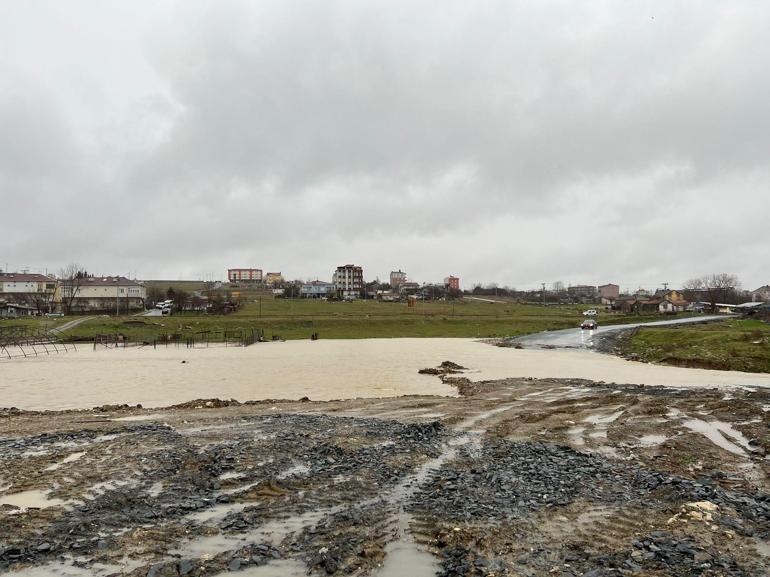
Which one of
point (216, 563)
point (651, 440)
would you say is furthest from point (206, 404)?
point (651, 440)

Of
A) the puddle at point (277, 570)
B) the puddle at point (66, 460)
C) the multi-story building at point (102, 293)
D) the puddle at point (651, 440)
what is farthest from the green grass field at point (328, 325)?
the puddle at point (277, 570)

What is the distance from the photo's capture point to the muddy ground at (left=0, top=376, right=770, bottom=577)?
7371mm

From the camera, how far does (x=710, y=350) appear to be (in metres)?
39.7

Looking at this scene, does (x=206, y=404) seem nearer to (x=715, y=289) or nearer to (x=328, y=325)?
(x=328, y=325)

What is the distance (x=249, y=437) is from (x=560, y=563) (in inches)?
400

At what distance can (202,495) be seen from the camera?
1005 centimetres

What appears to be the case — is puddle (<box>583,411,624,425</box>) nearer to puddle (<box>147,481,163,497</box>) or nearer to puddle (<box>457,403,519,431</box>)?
puddle (<box>457,403,519,431</box>)

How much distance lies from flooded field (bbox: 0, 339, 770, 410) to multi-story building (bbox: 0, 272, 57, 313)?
294ft

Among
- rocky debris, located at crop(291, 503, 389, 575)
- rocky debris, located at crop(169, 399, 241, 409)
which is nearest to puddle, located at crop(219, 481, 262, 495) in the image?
rocky debris, located at crop(291, 503, 389, 575)

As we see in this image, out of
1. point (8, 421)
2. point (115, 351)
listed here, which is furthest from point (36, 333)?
point (8, 421)

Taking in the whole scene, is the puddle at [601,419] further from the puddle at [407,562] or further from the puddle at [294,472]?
the puddle at [407,562]

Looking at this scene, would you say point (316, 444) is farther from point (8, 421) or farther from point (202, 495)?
point (8, 421)

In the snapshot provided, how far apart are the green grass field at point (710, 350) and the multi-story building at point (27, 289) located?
4953 inches

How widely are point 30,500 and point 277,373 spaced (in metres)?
25.2
